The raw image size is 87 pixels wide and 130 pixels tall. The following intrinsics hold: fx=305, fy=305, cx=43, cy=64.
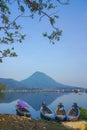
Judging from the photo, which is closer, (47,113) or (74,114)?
(74,114)

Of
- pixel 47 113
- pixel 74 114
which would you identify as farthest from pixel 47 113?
pixel 74 114

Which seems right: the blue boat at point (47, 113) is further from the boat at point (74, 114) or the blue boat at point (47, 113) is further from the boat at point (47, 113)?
the boat at point (74, 114)

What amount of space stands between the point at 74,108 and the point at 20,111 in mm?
7381

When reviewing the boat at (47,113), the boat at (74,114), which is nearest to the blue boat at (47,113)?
the boat at (47,113)

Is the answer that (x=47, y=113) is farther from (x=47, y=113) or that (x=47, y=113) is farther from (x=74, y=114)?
(x=74, y=114)

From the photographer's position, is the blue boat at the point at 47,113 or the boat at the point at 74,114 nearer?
the boat at the point at 74,114

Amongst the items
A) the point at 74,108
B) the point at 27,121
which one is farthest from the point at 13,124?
the point at 74,108

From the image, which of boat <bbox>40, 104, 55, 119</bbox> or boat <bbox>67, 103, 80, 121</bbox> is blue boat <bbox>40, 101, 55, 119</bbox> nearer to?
boat <bbox>40, 104, 55, 119</bbox>

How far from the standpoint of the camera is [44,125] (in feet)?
54.0

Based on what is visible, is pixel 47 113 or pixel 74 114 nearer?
pixel 74 114

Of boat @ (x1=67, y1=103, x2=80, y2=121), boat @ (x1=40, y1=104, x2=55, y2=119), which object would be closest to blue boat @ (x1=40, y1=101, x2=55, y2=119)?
boat @ (x1=40, y1=104, x2=55, y2=119)

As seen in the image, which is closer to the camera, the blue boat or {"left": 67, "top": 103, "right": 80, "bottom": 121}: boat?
{"left": 67, "top": 103, "right": 80, "bottom": 121}: boat

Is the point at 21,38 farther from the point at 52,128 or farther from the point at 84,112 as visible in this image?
the point at 84,112

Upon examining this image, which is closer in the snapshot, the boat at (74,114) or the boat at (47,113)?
the boat at (74,114)
